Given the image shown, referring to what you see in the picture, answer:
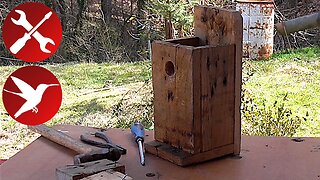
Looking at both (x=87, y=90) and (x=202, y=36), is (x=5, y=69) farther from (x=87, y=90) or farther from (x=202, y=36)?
(x=202, y=36)

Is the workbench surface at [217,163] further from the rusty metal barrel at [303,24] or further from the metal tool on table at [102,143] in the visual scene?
the rusty metal barrel at [303,24]

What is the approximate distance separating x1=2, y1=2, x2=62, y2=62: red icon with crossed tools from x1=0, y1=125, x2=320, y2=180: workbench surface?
0.31 m

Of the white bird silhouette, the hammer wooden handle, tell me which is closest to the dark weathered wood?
the hammer wooden handle

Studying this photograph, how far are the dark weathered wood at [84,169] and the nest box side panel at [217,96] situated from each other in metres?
0.21

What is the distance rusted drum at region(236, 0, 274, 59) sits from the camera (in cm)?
304

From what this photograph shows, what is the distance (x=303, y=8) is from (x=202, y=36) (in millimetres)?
2895

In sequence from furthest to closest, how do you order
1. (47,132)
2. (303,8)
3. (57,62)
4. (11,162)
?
(303,8) < (57,62) < (47,132) < (11,162)

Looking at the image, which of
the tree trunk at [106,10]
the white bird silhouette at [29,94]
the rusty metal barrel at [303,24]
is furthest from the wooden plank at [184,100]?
the tree trunk at [106,10]

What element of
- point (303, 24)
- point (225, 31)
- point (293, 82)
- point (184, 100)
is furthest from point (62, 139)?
point (293, 82)

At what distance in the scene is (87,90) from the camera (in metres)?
2.87

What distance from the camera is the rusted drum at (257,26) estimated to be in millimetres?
3037

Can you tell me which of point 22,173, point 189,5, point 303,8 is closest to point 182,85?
point 22,173

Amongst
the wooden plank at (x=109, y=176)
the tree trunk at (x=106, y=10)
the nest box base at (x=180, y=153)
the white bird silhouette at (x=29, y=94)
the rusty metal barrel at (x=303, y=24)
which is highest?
the rusty metal barrel at (x=303, y=24)

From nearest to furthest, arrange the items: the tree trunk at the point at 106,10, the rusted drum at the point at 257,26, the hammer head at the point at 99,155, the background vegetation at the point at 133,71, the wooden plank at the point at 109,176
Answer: the wooden plank at the point at 109,176
the hammer head at the point at 99,155
the background vegetation at the point at 133,71
the rusted drum at the point at 257,26
the tree trunk at the point at 106,10
